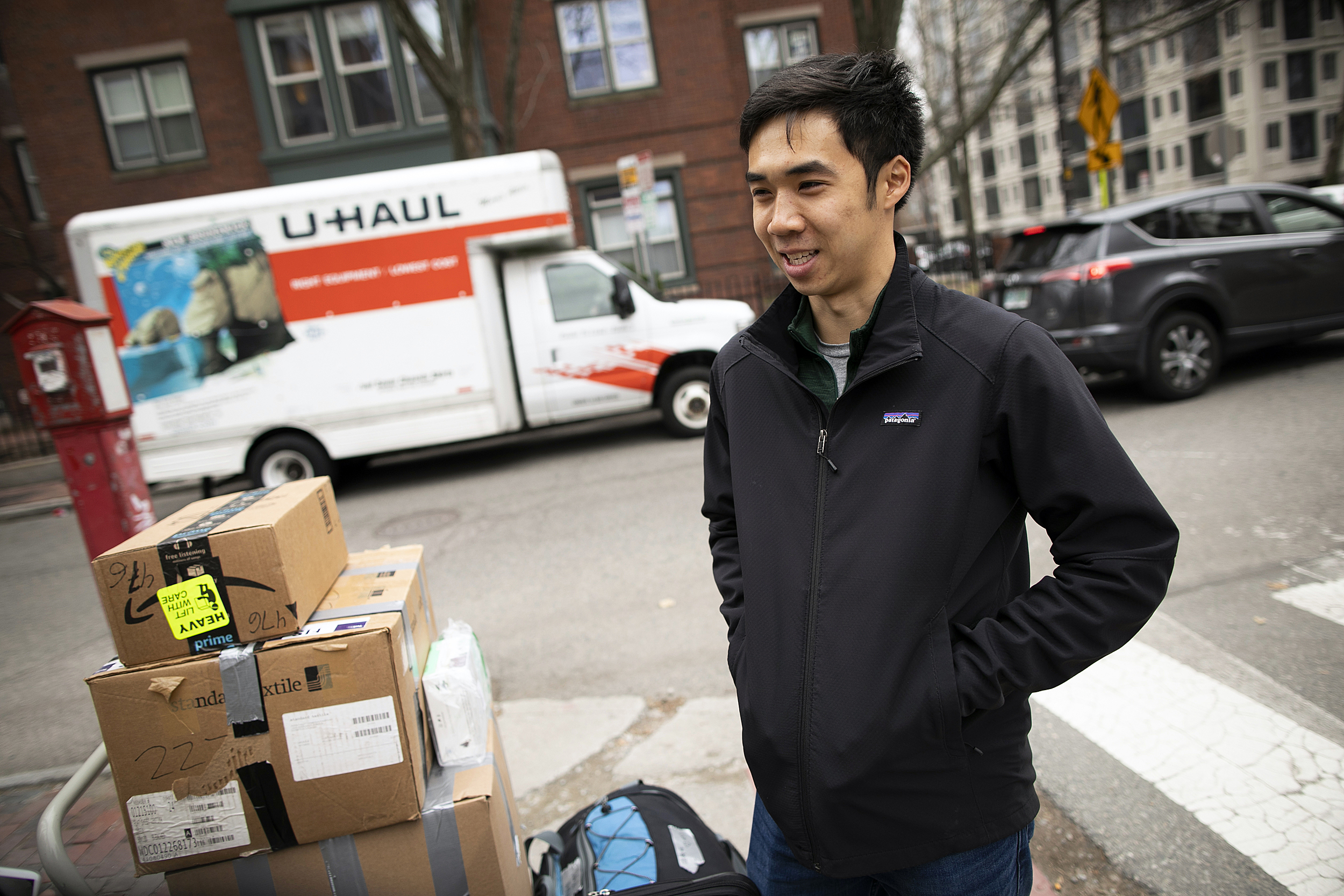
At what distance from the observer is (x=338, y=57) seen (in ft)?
49.4

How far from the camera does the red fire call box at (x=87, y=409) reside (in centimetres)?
357

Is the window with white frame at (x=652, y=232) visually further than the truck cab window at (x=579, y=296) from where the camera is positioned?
Yes

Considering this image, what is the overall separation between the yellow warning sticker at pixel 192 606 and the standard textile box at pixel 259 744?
73 millimetres

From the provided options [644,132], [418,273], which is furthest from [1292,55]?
[418,273]

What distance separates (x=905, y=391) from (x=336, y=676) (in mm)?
1455

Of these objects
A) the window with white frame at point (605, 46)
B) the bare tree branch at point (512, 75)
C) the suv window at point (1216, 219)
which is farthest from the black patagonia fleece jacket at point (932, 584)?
the window with white frame at point (605, 46)

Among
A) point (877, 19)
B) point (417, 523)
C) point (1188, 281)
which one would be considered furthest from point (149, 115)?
point (1188, 281)

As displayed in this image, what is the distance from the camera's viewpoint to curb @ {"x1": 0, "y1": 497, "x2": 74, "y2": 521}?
10.5 meters

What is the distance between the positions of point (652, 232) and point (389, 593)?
49.6ft

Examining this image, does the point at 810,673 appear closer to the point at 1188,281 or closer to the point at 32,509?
the point at 1188,281

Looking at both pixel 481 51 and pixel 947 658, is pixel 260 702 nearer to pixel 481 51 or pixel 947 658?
pixel 947 658

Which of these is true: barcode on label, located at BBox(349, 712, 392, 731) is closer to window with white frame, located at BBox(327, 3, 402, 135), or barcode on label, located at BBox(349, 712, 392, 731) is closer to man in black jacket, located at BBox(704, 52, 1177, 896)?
man in black jacket, located at BBox(704, 52, 1177, 896)

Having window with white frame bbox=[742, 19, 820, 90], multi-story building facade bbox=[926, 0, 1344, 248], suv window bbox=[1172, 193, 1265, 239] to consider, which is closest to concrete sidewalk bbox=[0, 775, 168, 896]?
suv window bbox=[1172, 193, 1265, 239]

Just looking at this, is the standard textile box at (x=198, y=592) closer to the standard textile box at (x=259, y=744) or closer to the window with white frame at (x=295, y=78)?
the standard textile box at (x=259, y=744)
